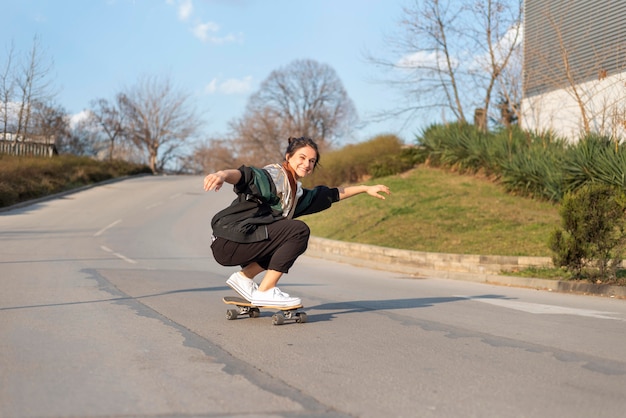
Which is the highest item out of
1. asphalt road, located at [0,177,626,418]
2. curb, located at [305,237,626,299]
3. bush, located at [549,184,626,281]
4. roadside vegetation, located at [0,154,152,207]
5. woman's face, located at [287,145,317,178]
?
roadside vegetation, located at [0,154,152,207]

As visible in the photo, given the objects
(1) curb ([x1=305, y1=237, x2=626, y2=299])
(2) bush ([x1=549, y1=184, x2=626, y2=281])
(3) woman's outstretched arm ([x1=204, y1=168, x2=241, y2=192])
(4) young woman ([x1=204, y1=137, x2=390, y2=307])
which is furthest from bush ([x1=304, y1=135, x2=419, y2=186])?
(3) woman's outstretched arm ([x1=204, y1=168, x2=241, y2=192])

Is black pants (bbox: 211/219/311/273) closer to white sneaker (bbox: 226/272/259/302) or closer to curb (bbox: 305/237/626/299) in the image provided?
white sneaker (bbox: 226/272/259/302)

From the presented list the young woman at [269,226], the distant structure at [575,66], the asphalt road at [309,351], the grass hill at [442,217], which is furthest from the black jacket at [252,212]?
the distant structure at [575,66]

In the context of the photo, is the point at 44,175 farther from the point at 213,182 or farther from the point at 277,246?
the point at 213,182

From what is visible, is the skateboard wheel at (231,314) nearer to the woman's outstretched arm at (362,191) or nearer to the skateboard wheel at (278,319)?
the skateboard wheel at (278,319)

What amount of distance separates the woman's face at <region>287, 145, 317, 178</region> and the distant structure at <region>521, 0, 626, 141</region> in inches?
535

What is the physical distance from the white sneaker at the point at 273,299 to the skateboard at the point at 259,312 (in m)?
0.04

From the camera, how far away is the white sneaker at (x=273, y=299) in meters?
7.18

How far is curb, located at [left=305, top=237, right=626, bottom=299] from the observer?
39.3ft

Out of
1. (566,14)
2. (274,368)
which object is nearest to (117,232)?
(566,14)

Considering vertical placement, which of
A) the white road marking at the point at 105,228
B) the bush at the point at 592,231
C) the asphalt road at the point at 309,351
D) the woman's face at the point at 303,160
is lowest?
the asphalt road at the point at 309,351

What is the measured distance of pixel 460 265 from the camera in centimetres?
1486

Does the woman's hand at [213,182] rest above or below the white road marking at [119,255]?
above

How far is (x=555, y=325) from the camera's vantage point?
7.85 m
